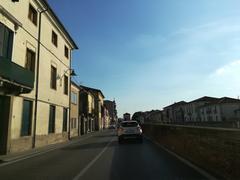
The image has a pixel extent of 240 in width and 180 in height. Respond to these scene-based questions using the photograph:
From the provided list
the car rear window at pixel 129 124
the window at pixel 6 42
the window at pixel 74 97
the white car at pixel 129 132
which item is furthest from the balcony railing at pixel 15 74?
the window at pixel 74 97

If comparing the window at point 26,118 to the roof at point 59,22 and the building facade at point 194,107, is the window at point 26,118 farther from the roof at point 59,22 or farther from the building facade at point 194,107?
the building facade at point 194,107

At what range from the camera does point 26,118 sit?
19.6 metres

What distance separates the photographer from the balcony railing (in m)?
14.6

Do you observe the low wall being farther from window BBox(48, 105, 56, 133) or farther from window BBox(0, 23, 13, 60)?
window BBox(48, 105, 56, 133)

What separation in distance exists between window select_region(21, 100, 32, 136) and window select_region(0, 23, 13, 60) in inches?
159

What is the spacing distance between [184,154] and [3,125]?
1036cm

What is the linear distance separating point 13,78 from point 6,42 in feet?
8.05

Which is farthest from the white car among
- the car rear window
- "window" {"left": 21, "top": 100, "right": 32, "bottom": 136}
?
"window" {"left": 21, "top": 100, "right": 32, "bottom": 136}

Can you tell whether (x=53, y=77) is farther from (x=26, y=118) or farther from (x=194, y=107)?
(x=194, y=107)

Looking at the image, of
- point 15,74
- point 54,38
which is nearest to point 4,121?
point 15,74

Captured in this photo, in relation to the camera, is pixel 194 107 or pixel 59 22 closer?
pixel 59 22

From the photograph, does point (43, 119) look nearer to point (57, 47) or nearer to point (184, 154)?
point (57, 47)

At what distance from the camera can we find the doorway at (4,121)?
1606 centimetres

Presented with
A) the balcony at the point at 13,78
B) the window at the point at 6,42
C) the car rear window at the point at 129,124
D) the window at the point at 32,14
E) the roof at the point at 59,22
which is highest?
the roof at the point at 59,22
